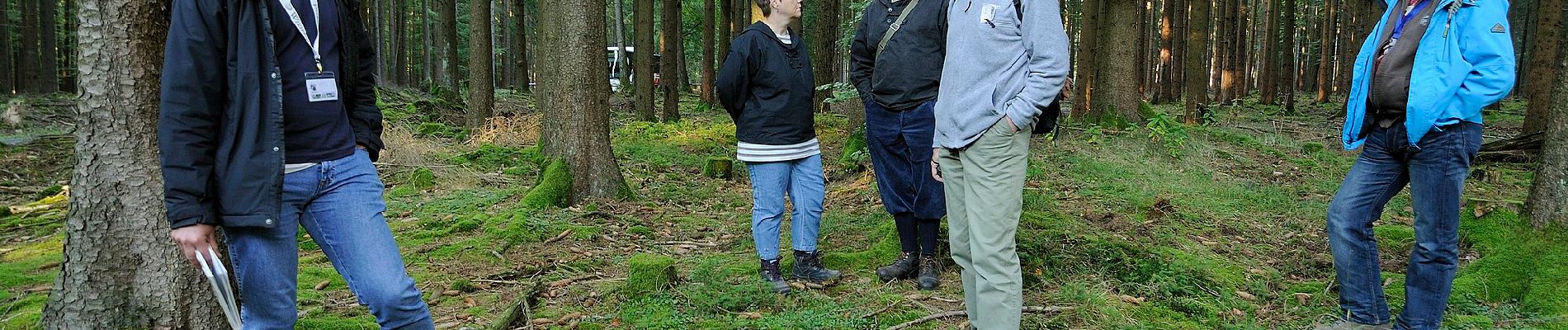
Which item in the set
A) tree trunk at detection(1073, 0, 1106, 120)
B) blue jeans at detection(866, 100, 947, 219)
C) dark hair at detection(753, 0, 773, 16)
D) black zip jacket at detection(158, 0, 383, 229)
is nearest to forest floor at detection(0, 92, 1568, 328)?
blue jeans at detection(866, 100, 947, 219)

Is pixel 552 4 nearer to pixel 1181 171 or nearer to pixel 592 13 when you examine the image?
pixel 592 13

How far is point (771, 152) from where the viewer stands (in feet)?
14.5

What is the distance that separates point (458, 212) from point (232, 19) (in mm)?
4746

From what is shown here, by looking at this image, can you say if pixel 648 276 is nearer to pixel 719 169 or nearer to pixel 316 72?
pixel 316 72

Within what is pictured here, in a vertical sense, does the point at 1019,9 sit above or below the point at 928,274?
above

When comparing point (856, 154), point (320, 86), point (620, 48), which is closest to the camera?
point (320, 86)

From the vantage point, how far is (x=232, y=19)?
2246 mm

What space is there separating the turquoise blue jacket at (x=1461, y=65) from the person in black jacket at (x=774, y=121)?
2527 millimetres

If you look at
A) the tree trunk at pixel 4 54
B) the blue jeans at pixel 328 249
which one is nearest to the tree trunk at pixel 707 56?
the tree trunk at pixel 4 54

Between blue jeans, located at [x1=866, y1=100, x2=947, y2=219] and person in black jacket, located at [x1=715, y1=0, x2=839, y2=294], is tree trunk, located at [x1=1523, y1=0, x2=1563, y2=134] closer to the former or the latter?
blue jeans, located at [x1=866, y1=100, x2=947, y2=219]

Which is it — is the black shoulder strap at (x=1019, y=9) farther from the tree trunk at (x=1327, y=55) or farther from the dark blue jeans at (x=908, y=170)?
the tree trunk at (x=1327, y=55)

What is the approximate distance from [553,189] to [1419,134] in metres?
5.66

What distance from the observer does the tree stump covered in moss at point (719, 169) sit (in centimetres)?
931

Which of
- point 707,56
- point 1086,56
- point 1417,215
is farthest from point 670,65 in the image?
point 1417,215
